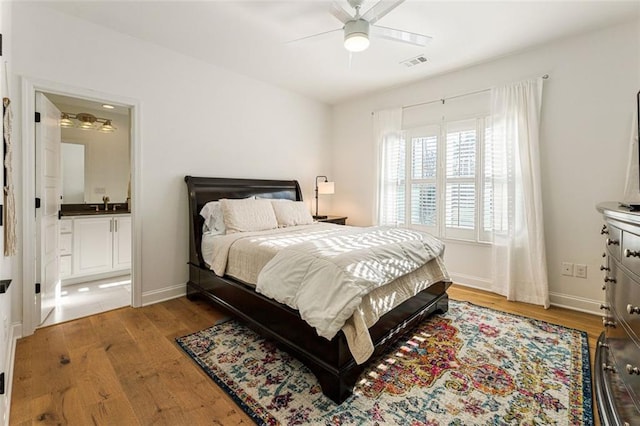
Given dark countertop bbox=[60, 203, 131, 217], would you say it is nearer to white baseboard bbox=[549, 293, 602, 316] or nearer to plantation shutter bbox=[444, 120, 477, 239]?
plantation shutter bbox=[444, 120, 477, 239]

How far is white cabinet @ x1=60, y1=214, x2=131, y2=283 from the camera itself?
376 centimetres

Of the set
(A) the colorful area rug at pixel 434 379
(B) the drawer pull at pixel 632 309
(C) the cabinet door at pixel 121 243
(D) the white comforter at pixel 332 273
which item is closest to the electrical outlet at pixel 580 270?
(A) the colorful area rug at pixel 434 379

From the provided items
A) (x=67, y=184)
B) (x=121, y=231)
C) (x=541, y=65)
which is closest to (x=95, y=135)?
(x=67, y=184)

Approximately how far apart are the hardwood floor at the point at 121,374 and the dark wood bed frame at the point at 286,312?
0.41 meters

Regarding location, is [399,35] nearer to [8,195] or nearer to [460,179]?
[460,179]

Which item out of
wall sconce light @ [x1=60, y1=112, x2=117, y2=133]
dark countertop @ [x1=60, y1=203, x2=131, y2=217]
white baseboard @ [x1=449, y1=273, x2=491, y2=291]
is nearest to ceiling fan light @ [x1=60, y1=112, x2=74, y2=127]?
wall sconce light @ [x1=60, y1=112, x2=117, y2=133]

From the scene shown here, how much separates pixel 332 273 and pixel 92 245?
3.88 meters

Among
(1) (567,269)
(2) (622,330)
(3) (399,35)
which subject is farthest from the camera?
(1) (567,269)

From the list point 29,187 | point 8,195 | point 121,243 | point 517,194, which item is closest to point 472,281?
point 517,194

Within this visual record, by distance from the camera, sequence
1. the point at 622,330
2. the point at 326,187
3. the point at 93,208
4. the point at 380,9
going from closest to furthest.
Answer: the point at 622,330 < the point at 380,9 < the point at 93,208 < the point at 326,187

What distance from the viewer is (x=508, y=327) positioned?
102 inches

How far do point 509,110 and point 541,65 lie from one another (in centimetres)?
52

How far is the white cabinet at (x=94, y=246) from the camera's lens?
3760 millimetres

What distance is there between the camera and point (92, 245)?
12.9 ft
